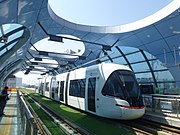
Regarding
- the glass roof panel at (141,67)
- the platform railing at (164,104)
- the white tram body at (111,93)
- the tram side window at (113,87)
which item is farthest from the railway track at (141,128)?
the glass roof panel at (141,67)

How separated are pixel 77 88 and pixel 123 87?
5.34m

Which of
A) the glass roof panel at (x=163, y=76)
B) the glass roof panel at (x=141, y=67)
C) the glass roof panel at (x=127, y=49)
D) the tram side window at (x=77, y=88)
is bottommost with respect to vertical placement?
the tram side window at (x=77, y=88)

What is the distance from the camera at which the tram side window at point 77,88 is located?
587 inches

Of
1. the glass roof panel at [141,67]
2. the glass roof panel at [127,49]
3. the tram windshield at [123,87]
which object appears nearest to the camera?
the tram windshield at [123,87]

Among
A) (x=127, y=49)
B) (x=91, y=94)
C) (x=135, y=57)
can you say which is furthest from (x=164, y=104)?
(x=127, y=49)

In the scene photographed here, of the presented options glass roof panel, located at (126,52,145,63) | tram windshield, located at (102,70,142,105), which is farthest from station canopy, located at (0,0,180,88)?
tram windshield, located at (102,70,142,105)

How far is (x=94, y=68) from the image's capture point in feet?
44.5

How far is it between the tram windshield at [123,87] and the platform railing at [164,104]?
167cm

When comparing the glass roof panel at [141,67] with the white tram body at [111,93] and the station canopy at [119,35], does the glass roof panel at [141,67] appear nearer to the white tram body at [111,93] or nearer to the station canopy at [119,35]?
the station canopy at [119,35]

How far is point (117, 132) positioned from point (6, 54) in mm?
17239

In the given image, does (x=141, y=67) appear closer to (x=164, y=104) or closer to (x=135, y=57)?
(x=135, y=57)

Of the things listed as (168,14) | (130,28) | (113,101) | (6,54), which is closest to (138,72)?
(130,28)

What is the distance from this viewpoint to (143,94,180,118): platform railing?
36.9 feet

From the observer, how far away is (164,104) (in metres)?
12.2
